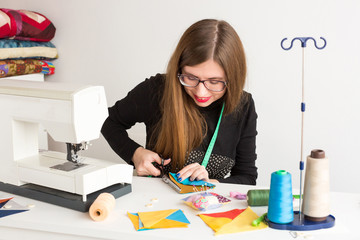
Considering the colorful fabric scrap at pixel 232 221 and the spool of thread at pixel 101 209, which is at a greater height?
the spool of thread at pixel 101 209

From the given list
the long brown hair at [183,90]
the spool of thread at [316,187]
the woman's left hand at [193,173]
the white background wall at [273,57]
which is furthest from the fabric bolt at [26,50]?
the spool of thread at [316,187]

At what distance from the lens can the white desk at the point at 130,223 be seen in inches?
49.4

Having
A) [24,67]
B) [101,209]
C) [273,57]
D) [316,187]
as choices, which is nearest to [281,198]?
[316,187]

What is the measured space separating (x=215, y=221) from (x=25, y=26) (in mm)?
2061

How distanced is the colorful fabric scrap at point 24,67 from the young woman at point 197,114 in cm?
91

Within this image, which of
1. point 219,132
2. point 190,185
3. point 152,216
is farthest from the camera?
point 219,132

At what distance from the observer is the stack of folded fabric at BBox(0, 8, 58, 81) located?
8.96 feet

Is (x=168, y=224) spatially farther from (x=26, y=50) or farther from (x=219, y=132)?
(x=26, y=50)

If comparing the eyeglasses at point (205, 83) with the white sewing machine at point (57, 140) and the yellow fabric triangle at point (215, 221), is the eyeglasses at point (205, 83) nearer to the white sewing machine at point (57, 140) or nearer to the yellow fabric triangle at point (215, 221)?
the white sewing machine at point (57, 140)

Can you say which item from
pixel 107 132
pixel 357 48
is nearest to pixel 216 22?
pixel 107 132

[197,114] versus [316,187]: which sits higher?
[197,114]

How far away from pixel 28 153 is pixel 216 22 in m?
0.86

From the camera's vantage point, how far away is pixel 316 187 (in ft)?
4.14

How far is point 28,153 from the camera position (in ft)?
5.26
